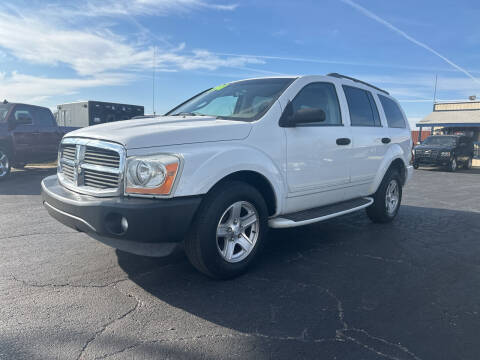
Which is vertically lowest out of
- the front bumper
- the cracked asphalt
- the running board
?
the cracked asphalt

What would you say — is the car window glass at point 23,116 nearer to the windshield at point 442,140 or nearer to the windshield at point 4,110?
the windshield at point 4,110

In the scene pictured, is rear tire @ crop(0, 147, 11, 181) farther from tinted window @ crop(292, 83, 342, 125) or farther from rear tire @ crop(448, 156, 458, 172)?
rear tire @ crop(448, 156, 458, 172)

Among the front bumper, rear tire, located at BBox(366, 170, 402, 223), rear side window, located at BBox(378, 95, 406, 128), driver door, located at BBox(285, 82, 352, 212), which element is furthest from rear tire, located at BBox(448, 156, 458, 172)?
the front bumper

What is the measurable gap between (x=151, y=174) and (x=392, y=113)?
14.6 feet

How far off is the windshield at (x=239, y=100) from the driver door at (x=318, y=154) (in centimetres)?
29

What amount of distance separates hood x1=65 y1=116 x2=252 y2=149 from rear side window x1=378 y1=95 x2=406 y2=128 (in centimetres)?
316

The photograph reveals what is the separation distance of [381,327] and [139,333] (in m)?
1.67

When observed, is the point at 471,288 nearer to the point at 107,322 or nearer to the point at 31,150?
the point at 107,322

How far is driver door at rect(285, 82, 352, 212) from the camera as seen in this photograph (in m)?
3.80

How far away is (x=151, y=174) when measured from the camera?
2.78 meters

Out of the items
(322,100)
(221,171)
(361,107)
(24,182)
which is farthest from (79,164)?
(24,182)

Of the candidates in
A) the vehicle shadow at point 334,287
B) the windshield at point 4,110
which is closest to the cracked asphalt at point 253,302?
the vehicle shadow at point 334,287

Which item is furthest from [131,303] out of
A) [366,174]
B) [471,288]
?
[366,174]

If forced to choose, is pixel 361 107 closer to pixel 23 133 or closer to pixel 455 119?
pixel 23 133
